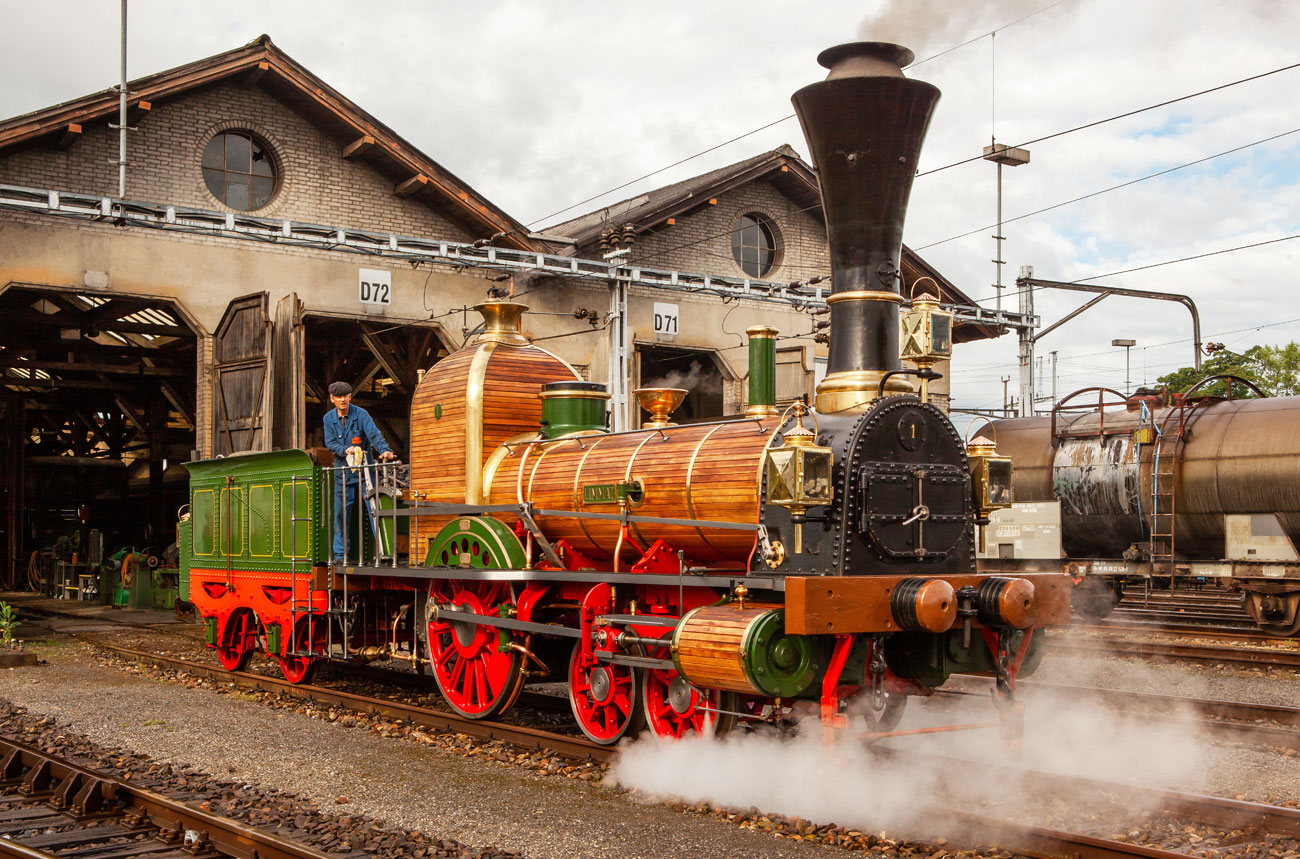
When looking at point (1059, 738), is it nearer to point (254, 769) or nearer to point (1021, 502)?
point (254, 769)

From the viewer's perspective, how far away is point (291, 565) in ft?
33.2

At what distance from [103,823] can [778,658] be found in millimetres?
3489

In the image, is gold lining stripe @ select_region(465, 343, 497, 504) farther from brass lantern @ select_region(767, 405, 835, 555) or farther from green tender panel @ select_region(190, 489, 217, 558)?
green tender panel @ select_region(190, 489, 217, 558)

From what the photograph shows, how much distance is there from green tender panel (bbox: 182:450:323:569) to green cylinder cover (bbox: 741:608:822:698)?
5.17 meters

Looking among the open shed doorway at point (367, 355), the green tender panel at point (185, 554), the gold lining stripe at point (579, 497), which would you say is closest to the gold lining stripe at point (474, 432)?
the gold lining stripe at point (579, 497)

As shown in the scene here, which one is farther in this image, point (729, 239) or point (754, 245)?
point (754, 245)

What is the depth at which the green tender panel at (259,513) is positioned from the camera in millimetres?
9922

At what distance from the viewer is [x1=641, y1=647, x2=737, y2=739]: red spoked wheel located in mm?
6512

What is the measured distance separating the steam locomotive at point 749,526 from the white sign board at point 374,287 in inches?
392

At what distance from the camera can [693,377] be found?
24.2 metres

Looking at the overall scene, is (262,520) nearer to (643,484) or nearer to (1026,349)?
(643,484)

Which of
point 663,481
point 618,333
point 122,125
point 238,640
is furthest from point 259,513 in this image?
point 618,333

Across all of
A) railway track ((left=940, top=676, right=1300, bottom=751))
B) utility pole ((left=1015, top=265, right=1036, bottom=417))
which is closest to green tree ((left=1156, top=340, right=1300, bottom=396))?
utility pole ((left=1015, top=265, right=1036, bottom=417))

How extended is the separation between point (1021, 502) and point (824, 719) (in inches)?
412
